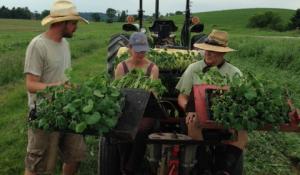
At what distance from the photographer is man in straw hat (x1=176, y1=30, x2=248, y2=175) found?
14.7 ft

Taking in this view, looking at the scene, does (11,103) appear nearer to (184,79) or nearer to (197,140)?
(184,79)

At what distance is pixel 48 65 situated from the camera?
15.0ft

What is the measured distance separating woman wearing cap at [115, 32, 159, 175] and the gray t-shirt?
2.28 ft

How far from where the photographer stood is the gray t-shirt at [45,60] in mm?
4477

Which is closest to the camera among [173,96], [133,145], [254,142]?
[133,145]

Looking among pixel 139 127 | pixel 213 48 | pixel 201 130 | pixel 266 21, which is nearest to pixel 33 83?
pixel 139 127

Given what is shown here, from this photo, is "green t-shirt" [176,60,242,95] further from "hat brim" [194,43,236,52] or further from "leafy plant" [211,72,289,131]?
"leafy plant" [211,72,289,131]

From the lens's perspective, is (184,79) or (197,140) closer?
(197,140)

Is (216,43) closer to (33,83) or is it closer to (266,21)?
(33,83)

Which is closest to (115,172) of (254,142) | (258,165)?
(258,165)

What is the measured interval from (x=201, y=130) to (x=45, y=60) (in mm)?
1375

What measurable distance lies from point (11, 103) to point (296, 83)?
18.6 ft

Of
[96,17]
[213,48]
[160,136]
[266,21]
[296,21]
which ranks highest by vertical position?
[213,48]

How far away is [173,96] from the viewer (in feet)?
19.3
